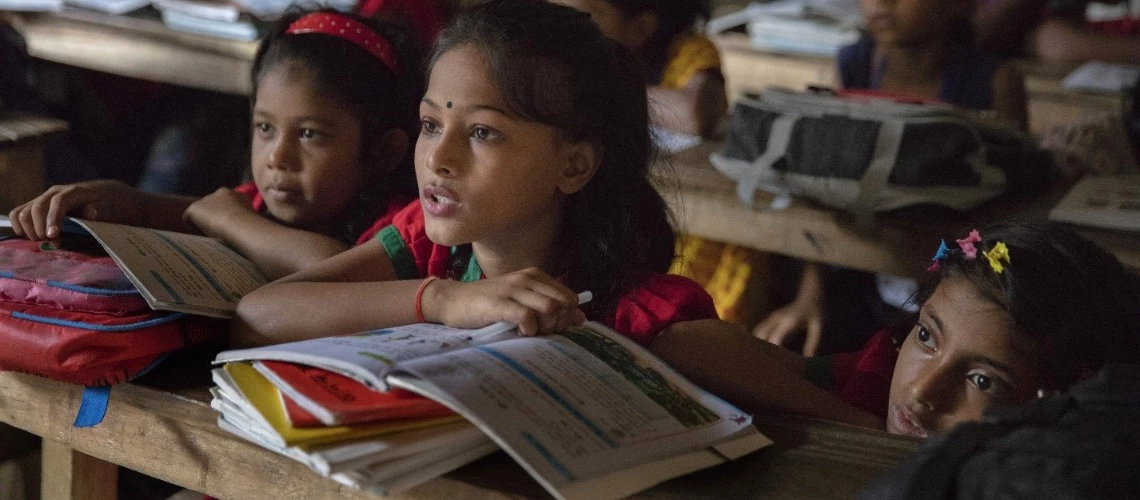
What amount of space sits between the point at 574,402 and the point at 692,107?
63.5 inches

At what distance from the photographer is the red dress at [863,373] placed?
1350mm

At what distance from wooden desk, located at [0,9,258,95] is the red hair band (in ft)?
4.46

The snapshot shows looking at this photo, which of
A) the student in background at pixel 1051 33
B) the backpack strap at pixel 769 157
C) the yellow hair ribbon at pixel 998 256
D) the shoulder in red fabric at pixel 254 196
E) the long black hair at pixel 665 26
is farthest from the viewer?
the student in background at pixel 1051 33

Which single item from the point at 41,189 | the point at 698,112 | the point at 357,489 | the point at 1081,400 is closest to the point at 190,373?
the point at 357,489

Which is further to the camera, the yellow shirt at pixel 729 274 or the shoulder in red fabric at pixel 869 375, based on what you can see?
the yellow shirt at pixel 729 274

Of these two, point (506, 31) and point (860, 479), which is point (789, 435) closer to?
point (860, 479)

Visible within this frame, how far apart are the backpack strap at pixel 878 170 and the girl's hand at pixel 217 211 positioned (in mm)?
999

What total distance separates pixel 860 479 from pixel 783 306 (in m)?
1.59

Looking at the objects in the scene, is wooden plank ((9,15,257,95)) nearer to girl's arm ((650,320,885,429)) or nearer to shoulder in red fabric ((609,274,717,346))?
shoulder in red fabric ((609,274,717,346))

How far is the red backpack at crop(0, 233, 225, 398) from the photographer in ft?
3.59

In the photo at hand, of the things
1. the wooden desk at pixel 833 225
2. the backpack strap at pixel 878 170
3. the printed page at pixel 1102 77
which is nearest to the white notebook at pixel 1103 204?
the wooden desk at pixel 833 225

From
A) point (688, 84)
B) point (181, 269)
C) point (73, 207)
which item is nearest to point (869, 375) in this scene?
point (181, 269)

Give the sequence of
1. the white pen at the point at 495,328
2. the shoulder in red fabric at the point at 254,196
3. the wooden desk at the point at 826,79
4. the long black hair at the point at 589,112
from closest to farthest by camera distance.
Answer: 1. the white pen at the point at 495,328
2. the long black hair at the point at 589,112
3. the shoulder in red fabric at the point at 254,196
4. the wooden desk at the point at 826,79

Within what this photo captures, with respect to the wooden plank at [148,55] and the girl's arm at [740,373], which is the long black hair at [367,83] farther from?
the wooden plank at [148,55]
